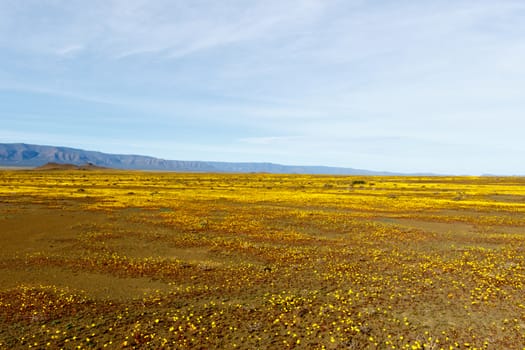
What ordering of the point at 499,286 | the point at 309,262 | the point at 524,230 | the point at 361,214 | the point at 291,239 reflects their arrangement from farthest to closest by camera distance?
the point at 361,214 → the point at 524,230 → the point at 291,239 → the point at 309,262 → the point at 499,286

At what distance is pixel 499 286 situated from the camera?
14.4 m

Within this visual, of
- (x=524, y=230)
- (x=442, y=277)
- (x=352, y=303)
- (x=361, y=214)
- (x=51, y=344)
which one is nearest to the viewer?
(x=51, y=344)

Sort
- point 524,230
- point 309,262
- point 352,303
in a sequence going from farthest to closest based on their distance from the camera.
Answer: point 524,230 → point 309,262 → point 352,303

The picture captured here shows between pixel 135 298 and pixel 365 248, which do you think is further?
pixel 365 248

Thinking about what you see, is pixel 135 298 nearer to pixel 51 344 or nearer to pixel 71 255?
pixel 51 344

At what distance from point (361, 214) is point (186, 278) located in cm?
2577

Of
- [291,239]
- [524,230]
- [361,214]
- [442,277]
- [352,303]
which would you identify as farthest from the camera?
[361,214]

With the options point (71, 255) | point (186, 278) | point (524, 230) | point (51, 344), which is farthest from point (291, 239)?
point (524, 230)

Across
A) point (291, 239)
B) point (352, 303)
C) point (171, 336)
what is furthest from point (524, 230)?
point (171, 336)

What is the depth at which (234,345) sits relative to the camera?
9.62 meters

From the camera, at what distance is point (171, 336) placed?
1002 cm

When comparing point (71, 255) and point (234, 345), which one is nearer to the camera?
point (234, 345)

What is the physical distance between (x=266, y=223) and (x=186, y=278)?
15.2 m

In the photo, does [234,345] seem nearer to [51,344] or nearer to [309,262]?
[51,344]
